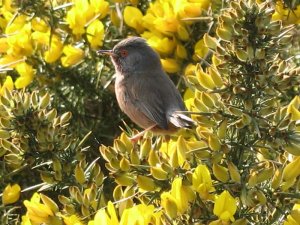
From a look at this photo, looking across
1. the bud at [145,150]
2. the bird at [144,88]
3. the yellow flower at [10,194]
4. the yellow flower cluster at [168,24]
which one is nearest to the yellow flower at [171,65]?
the yellow flower cluster at [168,24]

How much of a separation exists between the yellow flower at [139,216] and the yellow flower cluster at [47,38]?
5.46 ft

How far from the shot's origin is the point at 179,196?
181 cm

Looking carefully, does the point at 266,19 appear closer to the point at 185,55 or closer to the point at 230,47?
the point at 230,47

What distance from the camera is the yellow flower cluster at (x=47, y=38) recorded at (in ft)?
11.1

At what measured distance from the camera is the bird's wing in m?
3.62

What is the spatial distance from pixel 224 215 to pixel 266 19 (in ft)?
1.69

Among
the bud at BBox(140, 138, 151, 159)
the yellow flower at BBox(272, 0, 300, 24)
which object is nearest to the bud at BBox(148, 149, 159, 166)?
the bud at BBox(140, 138, 151, 159)

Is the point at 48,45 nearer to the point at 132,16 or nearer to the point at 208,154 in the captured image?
the point at 132,16

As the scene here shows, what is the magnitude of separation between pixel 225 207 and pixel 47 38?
1.91 meters

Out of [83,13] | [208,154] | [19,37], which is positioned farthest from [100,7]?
[208,154]

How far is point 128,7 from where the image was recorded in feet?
11.2

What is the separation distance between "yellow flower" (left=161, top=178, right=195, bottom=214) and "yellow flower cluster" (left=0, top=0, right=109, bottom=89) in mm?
1645

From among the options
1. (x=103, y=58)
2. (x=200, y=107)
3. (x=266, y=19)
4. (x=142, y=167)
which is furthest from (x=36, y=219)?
(x=103, y=58)

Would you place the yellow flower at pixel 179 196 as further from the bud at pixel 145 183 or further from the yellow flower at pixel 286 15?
the yellow flower at pixel 286 15
